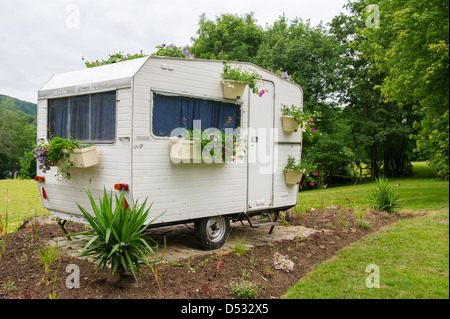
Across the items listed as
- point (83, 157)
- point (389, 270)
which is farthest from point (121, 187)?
point (389, 270)

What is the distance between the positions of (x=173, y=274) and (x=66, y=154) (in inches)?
87.0

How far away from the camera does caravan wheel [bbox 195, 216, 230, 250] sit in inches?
228

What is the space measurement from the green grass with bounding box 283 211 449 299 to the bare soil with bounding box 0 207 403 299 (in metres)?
0.28

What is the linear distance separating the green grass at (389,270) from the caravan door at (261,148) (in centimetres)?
162

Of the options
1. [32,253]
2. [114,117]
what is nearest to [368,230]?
[114,117]

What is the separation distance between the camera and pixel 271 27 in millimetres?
23969

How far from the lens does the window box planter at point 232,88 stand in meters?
5.93

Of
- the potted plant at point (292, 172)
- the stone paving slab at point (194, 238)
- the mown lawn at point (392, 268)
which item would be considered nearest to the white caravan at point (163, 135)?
the potted plant at point (292, 172)

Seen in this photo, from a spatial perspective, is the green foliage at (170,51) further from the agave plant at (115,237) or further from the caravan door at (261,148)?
the agave plant at (115,237)

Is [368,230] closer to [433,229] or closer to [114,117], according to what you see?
[433,229]

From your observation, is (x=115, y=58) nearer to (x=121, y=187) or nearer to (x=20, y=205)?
(x=121, y=187)

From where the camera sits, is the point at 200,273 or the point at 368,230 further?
the point at 368,230

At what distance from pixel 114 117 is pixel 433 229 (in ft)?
19.6
